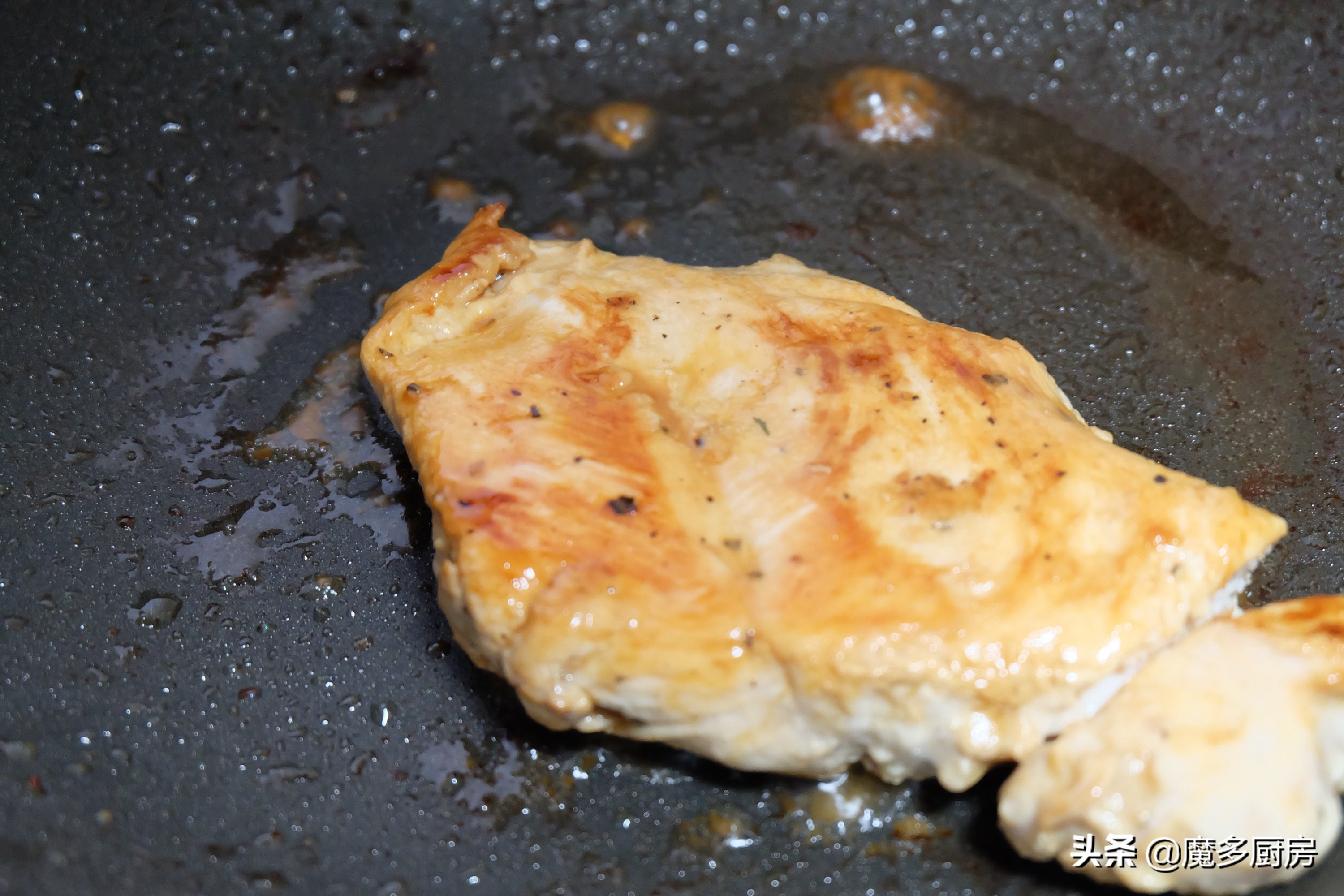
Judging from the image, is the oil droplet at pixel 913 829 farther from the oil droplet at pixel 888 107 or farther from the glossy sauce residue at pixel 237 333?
the oil droplet at pixel 888 107

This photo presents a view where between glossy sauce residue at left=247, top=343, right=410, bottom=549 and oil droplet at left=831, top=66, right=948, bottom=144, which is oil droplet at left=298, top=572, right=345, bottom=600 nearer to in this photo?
glossy sauce residue at left=247, top=343, right=410, bottom=549

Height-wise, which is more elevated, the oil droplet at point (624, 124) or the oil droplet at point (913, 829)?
the oil droplet at point (624, 124)

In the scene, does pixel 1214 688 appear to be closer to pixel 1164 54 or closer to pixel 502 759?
pixel 502 759

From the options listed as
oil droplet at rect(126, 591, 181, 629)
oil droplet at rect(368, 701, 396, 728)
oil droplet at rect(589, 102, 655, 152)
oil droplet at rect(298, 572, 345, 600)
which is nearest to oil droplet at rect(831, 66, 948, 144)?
oil droplet at rect(589, 102, 655, 152)

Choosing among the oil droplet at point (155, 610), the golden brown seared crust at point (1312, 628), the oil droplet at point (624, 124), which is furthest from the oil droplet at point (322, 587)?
the golden brown seared crust at point (1312, 628)

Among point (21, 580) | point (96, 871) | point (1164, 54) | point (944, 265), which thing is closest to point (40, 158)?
point (21, 580)

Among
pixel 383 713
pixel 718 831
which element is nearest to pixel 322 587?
pixel 383 713
